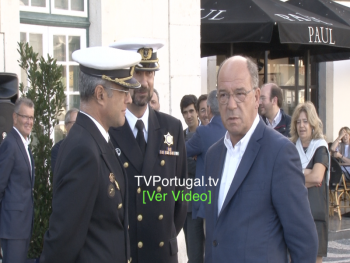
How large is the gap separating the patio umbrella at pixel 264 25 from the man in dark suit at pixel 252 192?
557 centimetres

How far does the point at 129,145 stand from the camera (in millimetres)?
3227

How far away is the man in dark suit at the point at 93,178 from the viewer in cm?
241

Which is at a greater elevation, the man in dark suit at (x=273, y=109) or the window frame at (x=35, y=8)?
the window frame at (x=35, y=8)

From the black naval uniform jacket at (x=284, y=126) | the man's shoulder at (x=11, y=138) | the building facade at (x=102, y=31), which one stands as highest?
the building facade at (x=102, y=31)

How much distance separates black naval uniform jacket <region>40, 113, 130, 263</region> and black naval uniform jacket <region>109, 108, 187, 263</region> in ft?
1.80

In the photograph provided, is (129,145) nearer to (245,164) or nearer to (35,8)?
(245,164)

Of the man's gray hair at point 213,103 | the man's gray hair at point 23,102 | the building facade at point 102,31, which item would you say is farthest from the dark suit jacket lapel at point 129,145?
the building facade at point 102,31

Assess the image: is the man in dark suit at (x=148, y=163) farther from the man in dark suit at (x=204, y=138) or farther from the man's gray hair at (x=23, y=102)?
the man's gray hair at (x=23, y=102)

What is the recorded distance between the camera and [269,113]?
6008 millimetres

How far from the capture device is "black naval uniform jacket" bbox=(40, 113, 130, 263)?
7.88ft

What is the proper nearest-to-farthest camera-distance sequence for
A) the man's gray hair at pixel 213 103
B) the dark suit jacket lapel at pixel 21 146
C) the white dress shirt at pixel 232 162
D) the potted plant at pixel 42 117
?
the white dress shirt at pixel 232 162 < the man's gray hair at pixel 213 103 < the dark suit jacket lapel at pixel 21 146 < the potted plant at pixel 42 117

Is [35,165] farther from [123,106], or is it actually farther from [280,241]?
[280,241]

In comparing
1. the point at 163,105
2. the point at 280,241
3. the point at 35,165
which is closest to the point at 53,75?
the point at 35,165

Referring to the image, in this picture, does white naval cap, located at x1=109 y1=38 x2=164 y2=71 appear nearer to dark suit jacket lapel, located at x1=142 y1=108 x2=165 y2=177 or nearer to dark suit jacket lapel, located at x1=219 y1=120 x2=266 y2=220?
dark suit jacket lapel, located at x1=142 y1=108 x2=165 y2=177
